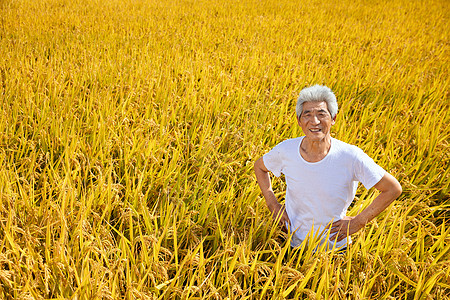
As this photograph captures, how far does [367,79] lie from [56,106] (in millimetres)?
3215

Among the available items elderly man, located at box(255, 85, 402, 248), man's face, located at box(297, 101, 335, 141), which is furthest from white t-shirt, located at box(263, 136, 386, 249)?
man's face, located at box(297, 101, 335, 141)

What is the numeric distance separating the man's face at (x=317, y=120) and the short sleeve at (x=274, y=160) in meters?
0.21

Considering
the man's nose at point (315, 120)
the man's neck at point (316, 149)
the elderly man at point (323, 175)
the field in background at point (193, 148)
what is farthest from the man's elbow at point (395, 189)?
the man's nose at point (315, 120)

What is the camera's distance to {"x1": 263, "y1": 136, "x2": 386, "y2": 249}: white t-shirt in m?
1.44

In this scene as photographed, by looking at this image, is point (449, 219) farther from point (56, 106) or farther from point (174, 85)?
point (56, 106)

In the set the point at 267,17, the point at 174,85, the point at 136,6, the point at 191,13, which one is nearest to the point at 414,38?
the point at 267,17

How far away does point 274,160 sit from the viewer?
164 cm

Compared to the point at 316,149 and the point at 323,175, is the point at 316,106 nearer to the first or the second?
the point at 316,149

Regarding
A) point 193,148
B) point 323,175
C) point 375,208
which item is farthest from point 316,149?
point 193,148

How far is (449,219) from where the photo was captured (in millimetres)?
1909

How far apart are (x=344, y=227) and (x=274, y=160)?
0.44m

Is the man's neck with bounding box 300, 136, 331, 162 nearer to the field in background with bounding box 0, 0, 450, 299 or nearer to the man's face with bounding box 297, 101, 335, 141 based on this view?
the man's face with bounding box 297, 101, 335, 141

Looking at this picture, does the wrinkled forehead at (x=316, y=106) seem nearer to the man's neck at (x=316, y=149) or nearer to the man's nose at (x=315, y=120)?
the man's nose at (x=315, y=120)

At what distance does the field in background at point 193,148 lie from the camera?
4.41ft
